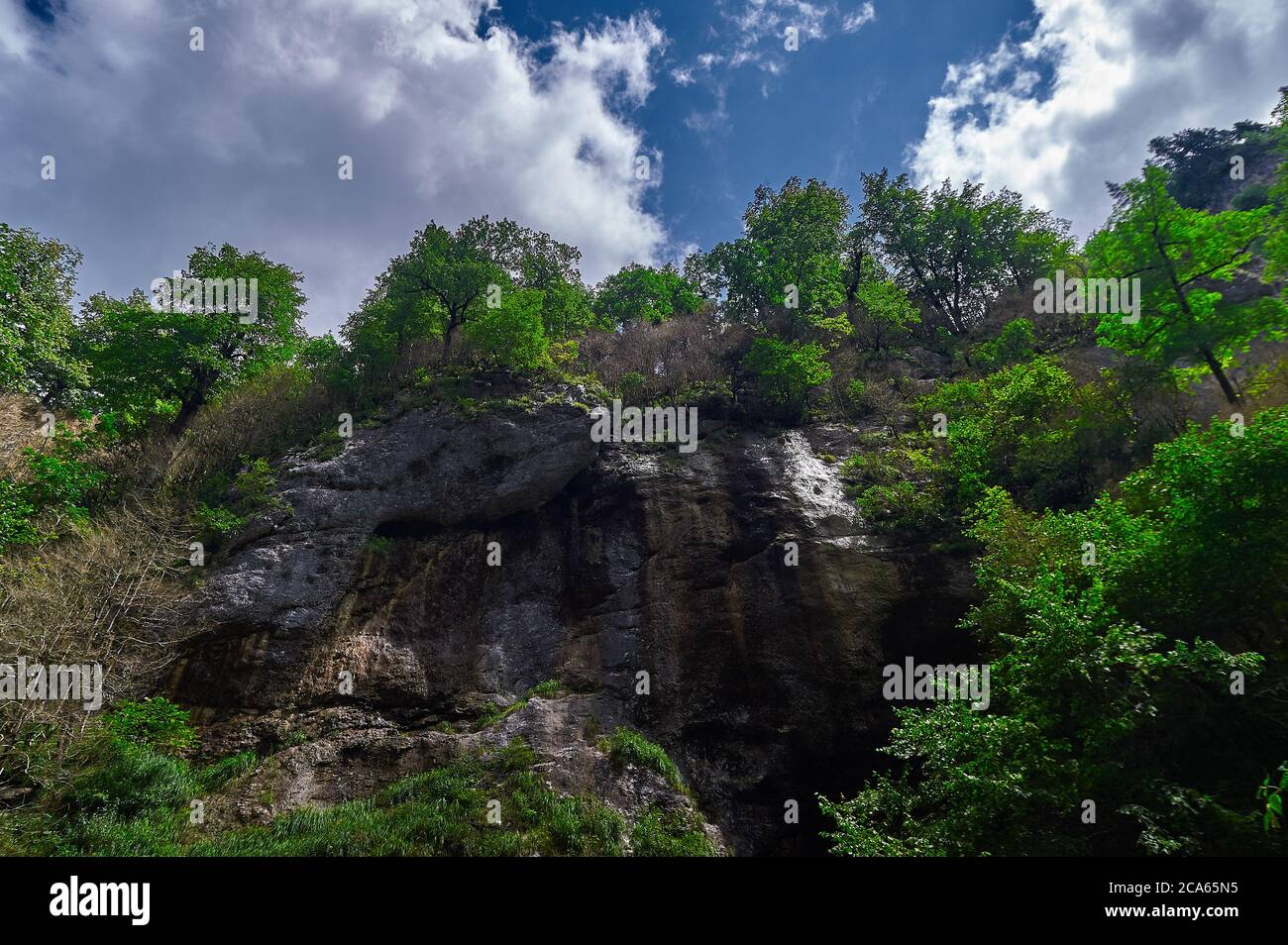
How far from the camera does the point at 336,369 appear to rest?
2514 centimetres

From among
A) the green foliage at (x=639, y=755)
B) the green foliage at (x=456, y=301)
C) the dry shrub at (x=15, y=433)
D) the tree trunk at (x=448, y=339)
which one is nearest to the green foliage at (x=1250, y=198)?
the green foliage at (x=456, y=301)

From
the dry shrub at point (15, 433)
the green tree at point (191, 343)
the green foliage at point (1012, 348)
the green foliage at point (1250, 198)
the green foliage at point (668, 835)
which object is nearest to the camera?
the green foliage at point (668, 835)

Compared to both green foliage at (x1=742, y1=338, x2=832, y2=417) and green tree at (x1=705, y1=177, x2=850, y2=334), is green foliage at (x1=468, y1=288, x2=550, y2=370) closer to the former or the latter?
green foliage at (x1=742, y1=338, x2=832, y2=417)

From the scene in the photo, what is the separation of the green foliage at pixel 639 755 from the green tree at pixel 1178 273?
19.7m

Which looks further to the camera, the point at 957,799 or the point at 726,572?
the point at 726,572

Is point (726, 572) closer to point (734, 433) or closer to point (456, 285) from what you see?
point (734, 433)

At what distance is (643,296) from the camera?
140 feet

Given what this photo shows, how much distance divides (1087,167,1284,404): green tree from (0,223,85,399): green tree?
32.8 metres

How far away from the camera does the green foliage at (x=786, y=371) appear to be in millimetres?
24500

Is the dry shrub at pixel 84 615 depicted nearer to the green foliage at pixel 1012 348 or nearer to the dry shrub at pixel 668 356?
the dry shrub at pixel 668 356

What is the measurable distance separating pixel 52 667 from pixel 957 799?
760 inches

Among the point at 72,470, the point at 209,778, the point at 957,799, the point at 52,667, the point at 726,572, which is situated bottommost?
the point at 209,778

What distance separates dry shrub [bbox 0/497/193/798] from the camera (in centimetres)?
1116
